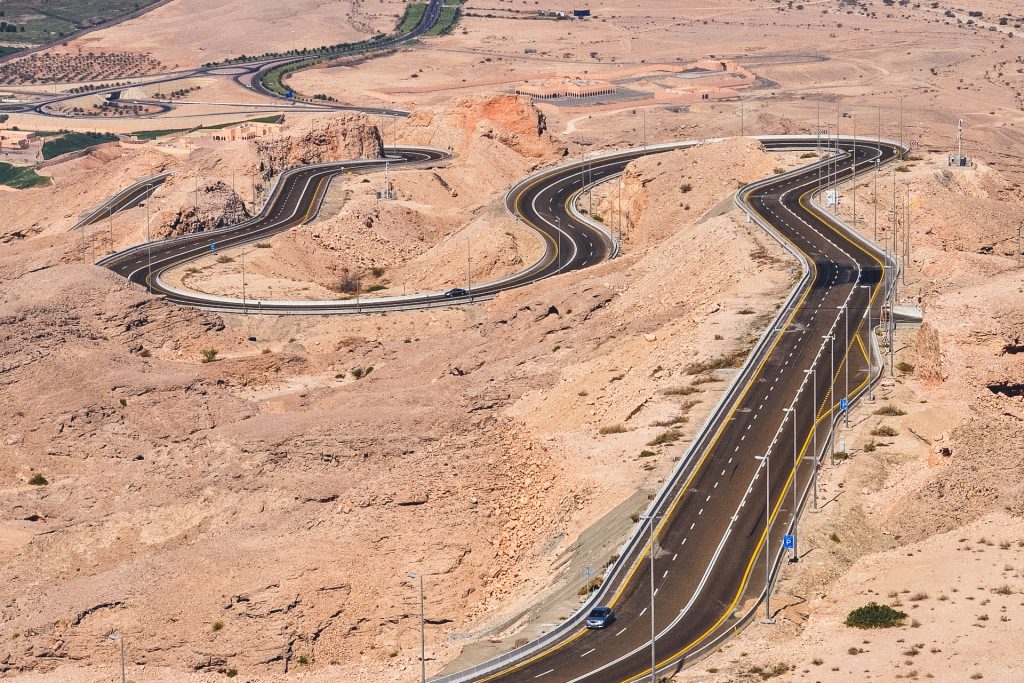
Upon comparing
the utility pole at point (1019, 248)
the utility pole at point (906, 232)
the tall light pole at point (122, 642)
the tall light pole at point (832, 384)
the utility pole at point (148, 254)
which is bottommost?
the tall light pole at point (122, 642)

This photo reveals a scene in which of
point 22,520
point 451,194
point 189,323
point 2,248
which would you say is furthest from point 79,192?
point 22,520

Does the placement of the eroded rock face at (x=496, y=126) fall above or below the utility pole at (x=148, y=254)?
above

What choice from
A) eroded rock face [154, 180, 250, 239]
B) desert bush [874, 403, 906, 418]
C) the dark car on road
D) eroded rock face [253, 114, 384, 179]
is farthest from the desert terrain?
eroded rock face [253, 114, 384, 179]

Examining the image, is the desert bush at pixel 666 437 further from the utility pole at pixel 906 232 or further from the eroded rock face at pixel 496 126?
the eroded rock face at pixel 496 126

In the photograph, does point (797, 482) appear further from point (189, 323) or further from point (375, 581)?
point (189, 323)

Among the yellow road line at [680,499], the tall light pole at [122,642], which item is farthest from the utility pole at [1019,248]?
the tall light pole at [122,642]

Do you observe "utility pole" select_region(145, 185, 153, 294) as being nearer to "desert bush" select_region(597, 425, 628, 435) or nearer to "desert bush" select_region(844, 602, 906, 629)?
"desert bush" select_region(597, 425, 628, 435)

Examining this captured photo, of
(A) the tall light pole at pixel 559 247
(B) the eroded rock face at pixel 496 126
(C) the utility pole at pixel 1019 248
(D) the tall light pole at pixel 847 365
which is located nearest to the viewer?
(D) the tall light pole at pixel 847 365
